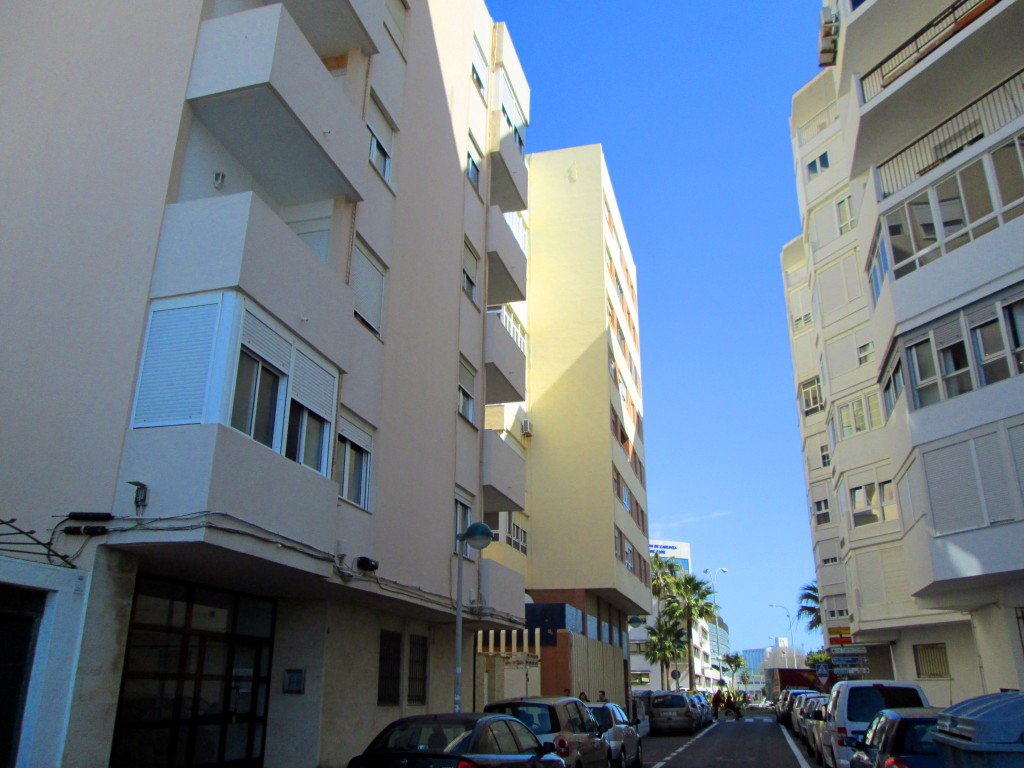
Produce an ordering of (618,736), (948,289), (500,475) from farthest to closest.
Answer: (500,475) → (948,289) → (618,736)

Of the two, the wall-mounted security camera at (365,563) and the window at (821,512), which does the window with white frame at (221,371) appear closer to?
the wall-mounted security camera at (365,563)

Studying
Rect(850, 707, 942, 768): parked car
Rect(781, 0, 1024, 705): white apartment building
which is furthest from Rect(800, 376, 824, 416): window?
Rect(850, 707, 942, 768): parked car

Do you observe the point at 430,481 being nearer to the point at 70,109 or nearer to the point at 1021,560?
the point at 70,109

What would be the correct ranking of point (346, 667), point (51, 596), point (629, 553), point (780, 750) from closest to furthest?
1. point (51, 596)
2. point (346, 667)
3. point (780, 750)
4. point (629, 553)

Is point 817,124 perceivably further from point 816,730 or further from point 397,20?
point 816,730

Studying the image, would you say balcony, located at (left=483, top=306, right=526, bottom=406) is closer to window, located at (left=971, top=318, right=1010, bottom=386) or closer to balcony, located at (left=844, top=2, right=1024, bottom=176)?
balcony, located at (left=844, top=2, right=1024, bottom=176)

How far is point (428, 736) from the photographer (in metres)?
8.66

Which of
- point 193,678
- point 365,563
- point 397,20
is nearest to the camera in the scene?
point 193,678

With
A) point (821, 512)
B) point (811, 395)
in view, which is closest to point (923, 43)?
point (811, 395)

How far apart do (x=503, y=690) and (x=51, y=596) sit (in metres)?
16.1

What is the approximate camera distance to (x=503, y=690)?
2250 centimetres

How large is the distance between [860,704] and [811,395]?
3358 centimetres

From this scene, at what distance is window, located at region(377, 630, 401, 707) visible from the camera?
14320mm

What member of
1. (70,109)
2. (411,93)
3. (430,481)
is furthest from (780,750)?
(70,109)
